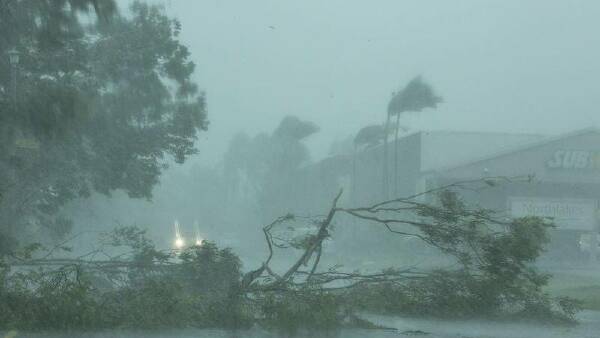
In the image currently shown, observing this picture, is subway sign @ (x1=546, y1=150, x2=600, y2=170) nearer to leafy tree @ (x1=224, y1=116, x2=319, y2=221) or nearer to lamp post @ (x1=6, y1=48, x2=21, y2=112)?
leafy tree @ (x1=224, y1=116, x2=319, y2=221)

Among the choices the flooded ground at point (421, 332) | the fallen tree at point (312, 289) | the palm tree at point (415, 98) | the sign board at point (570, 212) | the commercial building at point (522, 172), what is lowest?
the flooded ground at point (421, 332)

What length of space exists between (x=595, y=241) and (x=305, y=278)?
22457 mm

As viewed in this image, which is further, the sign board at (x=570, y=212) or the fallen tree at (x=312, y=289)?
the sign board at (x=570, y=212)

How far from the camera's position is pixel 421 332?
8516 mm

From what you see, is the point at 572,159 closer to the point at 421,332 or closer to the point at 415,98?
the point at 415,98

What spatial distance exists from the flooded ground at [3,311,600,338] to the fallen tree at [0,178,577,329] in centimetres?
15

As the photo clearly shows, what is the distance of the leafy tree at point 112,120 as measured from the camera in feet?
45.9

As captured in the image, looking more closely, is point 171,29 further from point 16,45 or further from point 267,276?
point 267,276

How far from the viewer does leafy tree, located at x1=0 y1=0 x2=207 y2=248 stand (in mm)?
13984

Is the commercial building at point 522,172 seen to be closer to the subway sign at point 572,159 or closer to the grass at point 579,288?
the subway sign at point 572,159

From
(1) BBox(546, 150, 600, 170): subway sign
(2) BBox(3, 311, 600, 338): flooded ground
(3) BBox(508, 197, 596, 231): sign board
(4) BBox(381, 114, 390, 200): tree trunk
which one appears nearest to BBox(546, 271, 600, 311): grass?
(2) BBox(3, 311, 600, 338): flooded ground

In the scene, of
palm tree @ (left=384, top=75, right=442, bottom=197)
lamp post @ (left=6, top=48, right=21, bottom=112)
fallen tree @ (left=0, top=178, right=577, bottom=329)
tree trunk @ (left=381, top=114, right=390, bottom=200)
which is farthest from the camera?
tree trunk @ (left=381, top=114, right=390, bottom=200)

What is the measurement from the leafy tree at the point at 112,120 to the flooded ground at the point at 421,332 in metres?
5.52

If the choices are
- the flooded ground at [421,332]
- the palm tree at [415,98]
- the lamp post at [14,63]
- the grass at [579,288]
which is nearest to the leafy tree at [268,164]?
the palm tree at [415,98]
